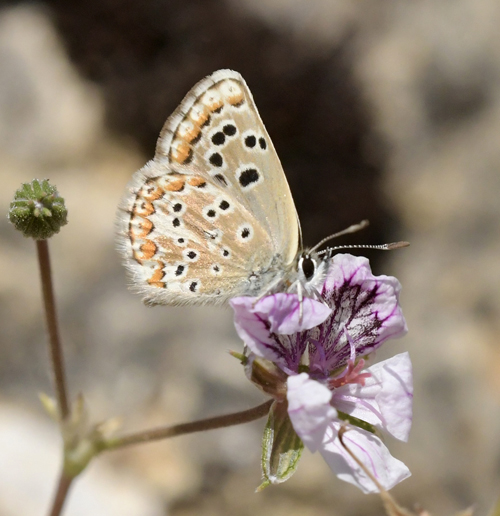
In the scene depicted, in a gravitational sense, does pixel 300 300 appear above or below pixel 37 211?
below

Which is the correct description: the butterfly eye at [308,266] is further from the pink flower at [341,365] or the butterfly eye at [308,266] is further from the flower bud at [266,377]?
the flower bud at [266,377]

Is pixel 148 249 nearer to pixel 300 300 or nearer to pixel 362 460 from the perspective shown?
pixel 300 300

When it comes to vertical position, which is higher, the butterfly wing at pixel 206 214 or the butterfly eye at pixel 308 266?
the butterfly wing at pixel 206 214

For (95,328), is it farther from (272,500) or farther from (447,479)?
(447,479)

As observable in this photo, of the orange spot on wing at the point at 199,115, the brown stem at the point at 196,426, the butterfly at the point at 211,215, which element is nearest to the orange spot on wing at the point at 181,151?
the butterfly at the point at 211,215

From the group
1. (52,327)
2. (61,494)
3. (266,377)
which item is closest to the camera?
(266,377)

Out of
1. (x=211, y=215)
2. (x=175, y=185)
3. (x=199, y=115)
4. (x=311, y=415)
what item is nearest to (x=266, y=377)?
(x=311, y=415)

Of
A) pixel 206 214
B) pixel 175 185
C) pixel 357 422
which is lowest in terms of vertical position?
pixel 357 422
